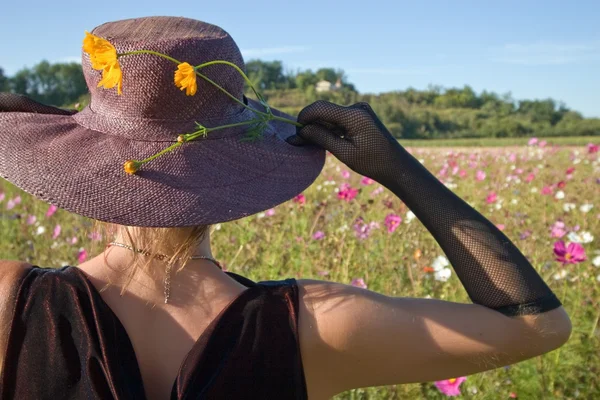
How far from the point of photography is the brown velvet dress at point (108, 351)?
0.85m

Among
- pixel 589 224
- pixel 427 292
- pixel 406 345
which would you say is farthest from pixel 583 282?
pixel 406 345

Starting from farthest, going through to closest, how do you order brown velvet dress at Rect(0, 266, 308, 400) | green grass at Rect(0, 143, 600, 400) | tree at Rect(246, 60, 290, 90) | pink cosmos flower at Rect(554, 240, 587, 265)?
1. tree at Rect(246, 60, 290, 90)
2. pink cosmos flower at Rect(554, 240, 587, 265)
3. green grass at Rect(0, 143, 600, 400)
4. brown velvet dress at Rect(0, 266, 308, 400)

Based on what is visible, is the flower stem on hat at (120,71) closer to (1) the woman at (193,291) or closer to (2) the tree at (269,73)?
(1) the woman at (193,291)

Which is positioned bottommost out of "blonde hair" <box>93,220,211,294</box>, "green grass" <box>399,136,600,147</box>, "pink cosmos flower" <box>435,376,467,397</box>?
"green grass" <box>399,136,600,147</box>

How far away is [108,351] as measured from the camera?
2.78ft

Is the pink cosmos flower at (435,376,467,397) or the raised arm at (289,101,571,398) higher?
the raised arm at (289,101,571,398)

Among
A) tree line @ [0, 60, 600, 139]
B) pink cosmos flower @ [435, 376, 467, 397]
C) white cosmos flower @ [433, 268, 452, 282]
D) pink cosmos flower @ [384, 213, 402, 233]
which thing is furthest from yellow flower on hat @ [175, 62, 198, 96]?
tree line @ [0, 60, 600, 139]

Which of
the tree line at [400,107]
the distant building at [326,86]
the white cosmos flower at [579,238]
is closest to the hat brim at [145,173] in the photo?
the white cosmos flower at [579,238]

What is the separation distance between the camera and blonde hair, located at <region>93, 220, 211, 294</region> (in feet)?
2.96

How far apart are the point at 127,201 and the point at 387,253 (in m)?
2.16

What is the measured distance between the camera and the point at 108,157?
931 millimetres

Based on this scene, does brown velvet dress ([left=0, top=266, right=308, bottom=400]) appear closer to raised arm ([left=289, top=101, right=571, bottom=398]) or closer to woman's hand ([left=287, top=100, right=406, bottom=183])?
raised arm ([left=289, top=101, right=571, bottom=398])

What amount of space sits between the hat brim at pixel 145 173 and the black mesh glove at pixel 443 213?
84mm

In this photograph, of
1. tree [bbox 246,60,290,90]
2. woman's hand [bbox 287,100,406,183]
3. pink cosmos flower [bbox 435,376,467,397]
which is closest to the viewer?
woman's hand [bbox 287,100,406,183]
